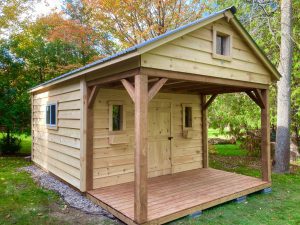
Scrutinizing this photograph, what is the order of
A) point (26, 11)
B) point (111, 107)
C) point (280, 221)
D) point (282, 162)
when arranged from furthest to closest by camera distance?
point (26, 11) → point (282, 162) → point (111, 107) → point (280, 221)

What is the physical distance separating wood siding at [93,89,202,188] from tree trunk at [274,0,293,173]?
2.49 metres

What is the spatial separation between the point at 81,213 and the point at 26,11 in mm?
12796

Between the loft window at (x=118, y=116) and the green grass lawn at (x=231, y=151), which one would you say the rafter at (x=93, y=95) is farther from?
the green grass lawn at (x=231, y=151)

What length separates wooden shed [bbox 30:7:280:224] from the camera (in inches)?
159

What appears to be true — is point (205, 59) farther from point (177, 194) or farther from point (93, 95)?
point (177, 194)

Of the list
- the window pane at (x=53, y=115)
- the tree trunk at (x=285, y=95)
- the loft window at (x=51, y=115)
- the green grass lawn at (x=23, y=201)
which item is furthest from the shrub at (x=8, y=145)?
the tree trunk at (x=285, y=95)

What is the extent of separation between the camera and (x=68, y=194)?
5.66 m

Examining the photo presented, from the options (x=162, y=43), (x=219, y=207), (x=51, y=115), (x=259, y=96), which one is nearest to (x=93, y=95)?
(x=162, y=43)

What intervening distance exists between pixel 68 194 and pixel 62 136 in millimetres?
1620

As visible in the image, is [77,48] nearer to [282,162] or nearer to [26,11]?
[26,11]

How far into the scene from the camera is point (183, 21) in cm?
1195

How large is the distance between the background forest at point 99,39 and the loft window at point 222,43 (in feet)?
13.4

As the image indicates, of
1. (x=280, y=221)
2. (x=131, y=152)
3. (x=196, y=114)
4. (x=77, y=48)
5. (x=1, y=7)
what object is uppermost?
(x=1, y=7)

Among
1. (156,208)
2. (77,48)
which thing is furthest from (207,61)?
(77,48)
